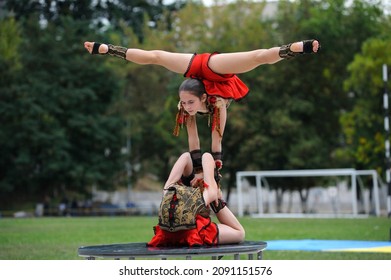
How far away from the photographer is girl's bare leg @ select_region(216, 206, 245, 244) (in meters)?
5.84

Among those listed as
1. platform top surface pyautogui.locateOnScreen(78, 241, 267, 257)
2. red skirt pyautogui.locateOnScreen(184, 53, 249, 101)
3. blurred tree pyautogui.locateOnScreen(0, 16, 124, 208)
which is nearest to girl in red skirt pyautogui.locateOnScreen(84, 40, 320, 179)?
red skirt pyautogui.locateOnScreen(184, 53, 249, 101)

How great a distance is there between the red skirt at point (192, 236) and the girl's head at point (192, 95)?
0.90 metres

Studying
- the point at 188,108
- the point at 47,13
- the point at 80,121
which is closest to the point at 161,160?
the point at 80,121

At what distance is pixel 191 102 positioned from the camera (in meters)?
5.97

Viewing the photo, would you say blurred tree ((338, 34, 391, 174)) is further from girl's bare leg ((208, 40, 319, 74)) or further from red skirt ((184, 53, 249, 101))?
girl's bare leg ((208, 40, 319, 74))

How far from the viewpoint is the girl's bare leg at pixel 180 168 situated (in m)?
5.92

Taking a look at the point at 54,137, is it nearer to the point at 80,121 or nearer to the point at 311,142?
the point at 80,121

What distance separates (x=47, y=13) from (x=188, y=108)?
36306 millimetres

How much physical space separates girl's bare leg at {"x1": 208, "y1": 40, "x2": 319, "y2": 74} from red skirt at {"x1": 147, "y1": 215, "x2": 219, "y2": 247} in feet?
3.90

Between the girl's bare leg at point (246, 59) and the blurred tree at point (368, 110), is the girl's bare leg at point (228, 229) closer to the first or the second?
the girl's bare leg at point (246, 59)

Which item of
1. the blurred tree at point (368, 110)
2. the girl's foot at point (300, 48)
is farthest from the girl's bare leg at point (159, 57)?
the blurred tree at point (368, 110)

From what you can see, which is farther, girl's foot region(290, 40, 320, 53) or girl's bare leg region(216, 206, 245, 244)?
girl's bare leg region(216, 206, 245, 244)

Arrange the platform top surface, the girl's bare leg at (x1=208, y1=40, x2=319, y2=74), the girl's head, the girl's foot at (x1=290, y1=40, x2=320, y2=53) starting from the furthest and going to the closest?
the girl's head < the girl's bare leg at (x1=208, y1=40, x2=319, y2=74) < the girl's foot at (x1=290, y1=40, x2=320, y2=53) < the platform top surface
